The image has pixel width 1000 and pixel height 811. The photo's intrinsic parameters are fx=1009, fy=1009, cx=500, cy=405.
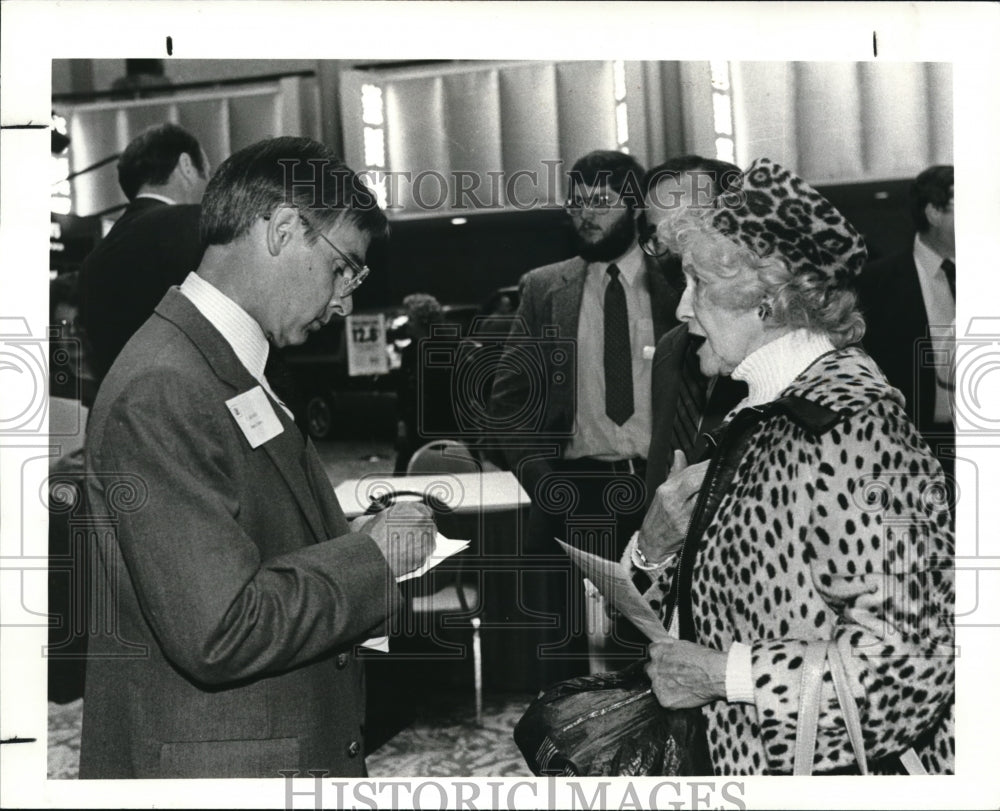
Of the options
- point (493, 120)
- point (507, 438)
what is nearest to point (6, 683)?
point (507, 438)

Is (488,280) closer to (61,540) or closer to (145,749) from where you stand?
(61,540)

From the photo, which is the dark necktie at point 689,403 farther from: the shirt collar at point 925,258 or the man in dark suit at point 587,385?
the shirt collar at point 925,258

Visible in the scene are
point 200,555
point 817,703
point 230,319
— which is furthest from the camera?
point 230,319

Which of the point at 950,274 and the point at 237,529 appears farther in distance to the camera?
the point at 950,274

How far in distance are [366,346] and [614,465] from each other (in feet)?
3.04

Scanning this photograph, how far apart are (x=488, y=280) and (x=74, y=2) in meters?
1.34

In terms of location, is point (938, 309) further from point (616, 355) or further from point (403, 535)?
point (403, 535)

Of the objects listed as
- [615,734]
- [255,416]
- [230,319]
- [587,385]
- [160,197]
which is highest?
[160,197]

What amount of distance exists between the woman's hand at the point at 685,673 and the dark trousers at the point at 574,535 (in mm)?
791

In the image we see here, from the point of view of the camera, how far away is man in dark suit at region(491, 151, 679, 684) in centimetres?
305

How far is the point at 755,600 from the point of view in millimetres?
2014

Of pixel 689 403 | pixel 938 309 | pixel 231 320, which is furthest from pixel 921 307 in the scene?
pixel 231 320

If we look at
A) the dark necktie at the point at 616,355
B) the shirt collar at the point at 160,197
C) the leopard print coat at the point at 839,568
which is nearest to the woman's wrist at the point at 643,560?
the leopard print coat at the point at 839,568

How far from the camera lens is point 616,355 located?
A: 3.10 metres
